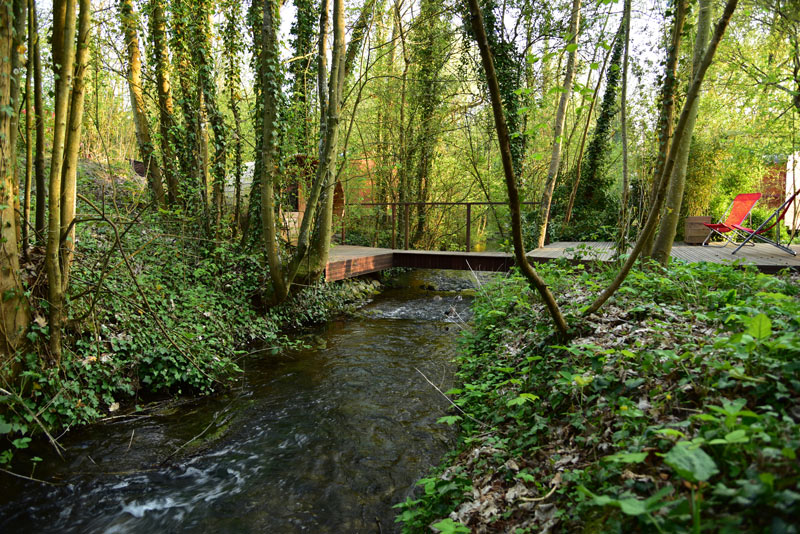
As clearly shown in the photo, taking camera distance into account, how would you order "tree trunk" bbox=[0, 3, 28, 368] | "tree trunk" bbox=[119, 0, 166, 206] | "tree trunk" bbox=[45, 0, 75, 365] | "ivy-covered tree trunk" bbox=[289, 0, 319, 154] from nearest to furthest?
"tree trunk" bbox=[0, 3, 28, 368]
"tree trunk" bbox=[45, 0, 75, 365]
"tree trunk" bbox=[119, 0, 166, 206]
"ivy-covered tree trunk" bbox=[289, 0, 319, 154]

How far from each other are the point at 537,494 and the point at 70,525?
2.57 metres

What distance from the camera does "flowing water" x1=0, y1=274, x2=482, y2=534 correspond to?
258 centimetres

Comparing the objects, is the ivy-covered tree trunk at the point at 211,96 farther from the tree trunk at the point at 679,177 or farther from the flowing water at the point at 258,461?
the tree trunk at the point at 679,177

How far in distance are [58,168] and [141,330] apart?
1.57 metres

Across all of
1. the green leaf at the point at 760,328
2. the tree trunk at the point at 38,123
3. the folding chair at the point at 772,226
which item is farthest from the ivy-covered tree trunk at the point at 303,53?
the folding chair at the point at 772,226

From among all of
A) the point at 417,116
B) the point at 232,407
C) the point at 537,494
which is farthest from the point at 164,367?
the point at 417,116

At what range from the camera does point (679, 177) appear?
4398mm

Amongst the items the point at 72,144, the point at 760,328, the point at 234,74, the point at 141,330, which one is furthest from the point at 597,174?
the point at 72,144

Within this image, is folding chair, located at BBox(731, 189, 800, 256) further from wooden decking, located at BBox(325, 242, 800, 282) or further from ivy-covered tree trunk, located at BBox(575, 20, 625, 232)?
ivy-covered tree trunk, located at BBox(575, 20, 625, 232)

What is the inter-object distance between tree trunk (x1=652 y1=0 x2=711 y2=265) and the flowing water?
2.63 meters

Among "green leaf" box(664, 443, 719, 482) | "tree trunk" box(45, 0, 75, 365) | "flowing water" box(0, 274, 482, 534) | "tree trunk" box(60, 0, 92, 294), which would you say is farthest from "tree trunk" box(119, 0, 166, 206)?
"green leaf" box(664, 443, 719, 482)

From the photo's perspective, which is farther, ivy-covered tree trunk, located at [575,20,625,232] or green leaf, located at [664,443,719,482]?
ivy-covered tree trunk, located at [575,20,625,232]

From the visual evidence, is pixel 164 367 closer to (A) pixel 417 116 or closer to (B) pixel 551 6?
(A) pixel 417 116

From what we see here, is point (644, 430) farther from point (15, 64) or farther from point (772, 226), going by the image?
point (772, 226)
